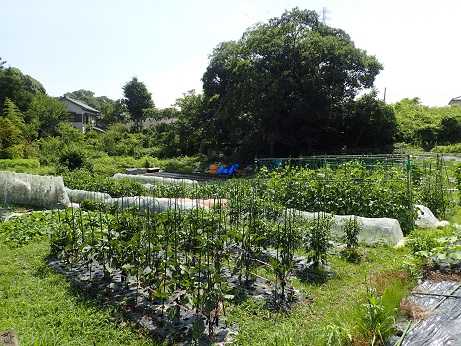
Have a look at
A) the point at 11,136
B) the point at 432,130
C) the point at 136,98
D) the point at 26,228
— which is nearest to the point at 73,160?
the point at 11,136

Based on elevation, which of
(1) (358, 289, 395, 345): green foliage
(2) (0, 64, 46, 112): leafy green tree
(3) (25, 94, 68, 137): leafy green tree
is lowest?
(1) (358, 289, 395, 345): green foliage

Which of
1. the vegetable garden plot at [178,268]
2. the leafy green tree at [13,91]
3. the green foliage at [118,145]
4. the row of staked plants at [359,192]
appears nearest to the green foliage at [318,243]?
the vegetable garden plot at [178,268]

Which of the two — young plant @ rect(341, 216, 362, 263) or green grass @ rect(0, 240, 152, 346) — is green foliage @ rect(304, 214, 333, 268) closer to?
young plant @ rect(341, 216, 362, 263)

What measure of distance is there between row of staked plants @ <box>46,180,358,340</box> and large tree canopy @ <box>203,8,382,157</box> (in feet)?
46.9

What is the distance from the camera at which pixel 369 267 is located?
5.32m

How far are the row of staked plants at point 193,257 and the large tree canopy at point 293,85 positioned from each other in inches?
563

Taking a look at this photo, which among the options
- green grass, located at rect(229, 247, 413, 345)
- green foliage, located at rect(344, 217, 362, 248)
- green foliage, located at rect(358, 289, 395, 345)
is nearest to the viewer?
green foliage, located at rect(358, 289, 395, 345)

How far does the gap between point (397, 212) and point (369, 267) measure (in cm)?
203

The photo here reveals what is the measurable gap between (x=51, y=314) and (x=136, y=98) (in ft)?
129

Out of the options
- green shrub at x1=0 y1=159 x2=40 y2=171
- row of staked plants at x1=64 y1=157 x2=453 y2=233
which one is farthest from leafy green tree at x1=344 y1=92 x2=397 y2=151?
green shrub at x1=0 y1=159 x2=40 y2=171

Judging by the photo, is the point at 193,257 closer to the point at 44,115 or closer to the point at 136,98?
the point at 44,115

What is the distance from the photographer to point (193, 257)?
4.58 metres

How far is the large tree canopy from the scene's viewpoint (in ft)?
62.6

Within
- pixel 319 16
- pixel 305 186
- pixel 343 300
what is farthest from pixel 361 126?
pixel 343 300
